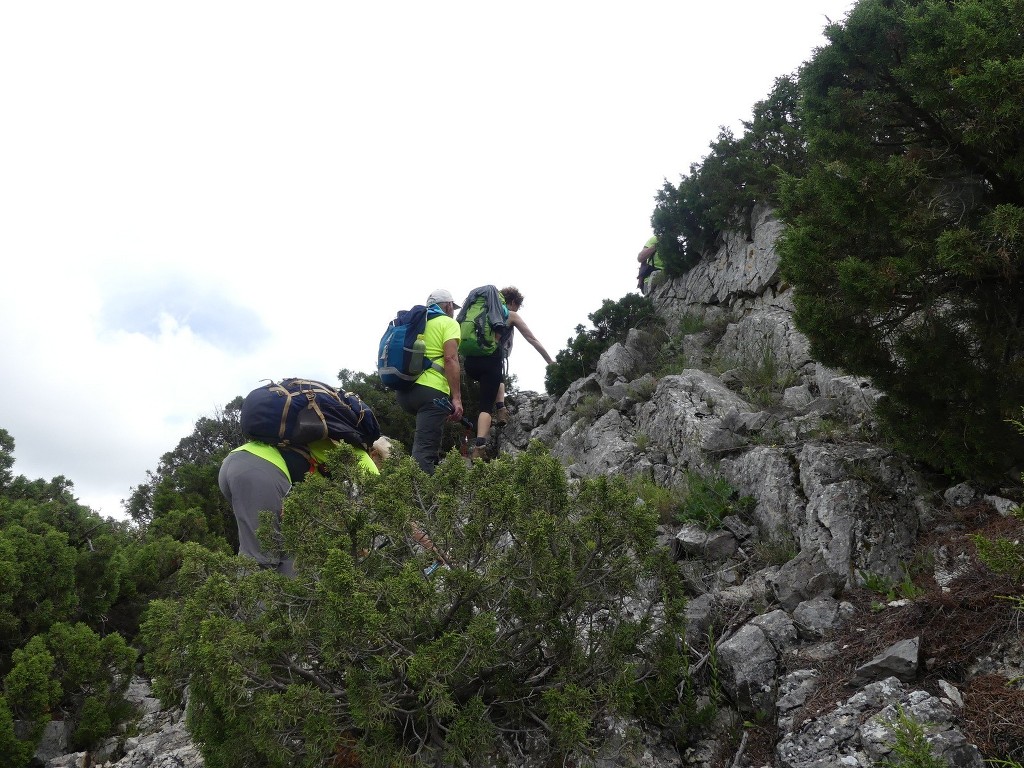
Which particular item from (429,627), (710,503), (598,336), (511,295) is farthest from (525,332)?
(429,627)

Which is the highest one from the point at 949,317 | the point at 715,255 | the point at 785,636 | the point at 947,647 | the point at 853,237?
the point at 715,255

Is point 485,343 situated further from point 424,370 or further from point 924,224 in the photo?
point 924,224

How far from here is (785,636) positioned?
3967 millimetres

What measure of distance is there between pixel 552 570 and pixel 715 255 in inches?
→ 379

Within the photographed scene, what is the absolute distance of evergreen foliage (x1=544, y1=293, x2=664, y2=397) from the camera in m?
12.1

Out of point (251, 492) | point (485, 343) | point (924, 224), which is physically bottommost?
point (924, 224)

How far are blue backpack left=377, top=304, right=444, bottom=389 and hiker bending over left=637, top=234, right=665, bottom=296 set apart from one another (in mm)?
7665

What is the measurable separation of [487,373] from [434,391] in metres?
2.11

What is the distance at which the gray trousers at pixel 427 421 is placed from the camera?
6.59 metres

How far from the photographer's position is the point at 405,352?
661cm

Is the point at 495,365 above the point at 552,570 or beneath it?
above

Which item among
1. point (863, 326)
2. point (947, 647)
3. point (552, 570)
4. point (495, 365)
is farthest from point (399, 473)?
point (495, 365)

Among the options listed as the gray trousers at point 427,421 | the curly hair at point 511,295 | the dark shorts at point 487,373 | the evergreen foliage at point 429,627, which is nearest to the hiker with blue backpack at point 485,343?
the dark shorts at point 487,373

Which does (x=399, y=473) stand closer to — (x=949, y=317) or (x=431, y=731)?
(x=431, y=731)
